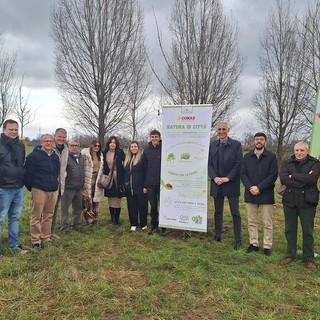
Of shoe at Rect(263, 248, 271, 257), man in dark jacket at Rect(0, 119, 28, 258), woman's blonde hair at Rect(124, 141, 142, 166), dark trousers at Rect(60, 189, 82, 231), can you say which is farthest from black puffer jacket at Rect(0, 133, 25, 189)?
shoe at Rect(263, 248, 271, 257)

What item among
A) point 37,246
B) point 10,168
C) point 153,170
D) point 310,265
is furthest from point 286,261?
point 10,168

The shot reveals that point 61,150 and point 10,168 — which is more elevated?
point 61,150

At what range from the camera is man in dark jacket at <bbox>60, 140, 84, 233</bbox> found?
657cm

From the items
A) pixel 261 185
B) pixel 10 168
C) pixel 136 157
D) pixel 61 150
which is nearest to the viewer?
pixel 10 168

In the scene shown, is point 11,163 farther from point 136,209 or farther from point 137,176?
point 136,209

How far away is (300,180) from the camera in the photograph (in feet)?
16.4

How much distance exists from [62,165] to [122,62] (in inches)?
315

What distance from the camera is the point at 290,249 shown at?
525 cm

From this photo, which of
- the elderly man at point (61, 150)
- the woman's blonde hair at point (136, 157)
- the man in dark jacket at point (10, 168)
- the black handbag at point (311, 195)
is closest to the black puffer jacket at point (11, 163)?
the man in dark jacket at point (10, 168)

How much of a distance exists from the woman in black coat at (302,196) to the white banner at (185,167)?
1.50m

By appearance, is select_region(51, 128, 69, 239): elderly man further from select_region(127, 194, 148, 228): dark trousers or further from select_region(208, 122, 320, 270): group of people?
select_region(208, 122, 320, 270): group of people

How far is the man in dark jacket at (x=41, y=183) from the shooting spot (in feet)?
→ 18.1

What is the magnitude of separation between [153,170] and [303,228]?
294 centimetres

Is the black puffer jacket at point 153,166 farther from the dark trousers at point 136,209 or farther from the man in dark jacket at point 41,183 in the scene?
the man in dark jacket at point 41,183
